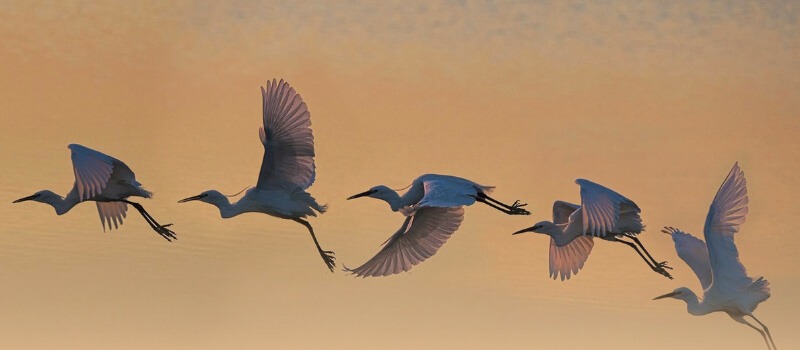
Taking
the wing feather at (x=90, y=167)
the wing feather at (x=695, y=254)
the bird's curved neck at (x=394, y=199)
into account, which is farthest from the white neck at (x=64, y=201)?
the wing feather at (x=695, y=254)

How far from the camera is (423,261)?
29.8m

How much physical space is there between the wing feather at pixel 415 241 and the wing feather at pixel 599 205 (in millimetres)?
2332

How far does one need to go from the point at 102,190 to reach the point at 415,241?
16.3 ft

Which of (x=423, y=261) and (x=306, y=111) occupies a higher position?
(x=306, y=111)

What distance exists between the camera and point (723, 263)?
100 ft

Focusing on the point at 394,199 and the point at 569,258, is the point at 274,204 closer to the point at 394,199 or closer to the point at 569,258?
the point at 394,199

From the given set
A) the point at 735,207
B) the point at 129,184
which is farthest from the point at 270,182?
the point at 735,207

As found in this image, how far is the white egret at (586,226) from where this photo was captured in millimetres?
28219

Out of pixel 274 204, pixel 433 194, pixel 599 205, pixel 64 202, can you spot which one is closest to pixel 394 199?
Answer: pixel 274 204

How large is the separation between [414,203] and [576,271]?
371 centimetres

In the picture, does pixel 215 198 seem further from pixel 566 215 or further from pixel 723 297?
pixel 723 297

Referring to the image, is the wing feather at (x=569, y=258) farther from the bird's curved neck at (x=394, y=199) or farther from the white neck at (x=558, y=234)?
the bird's curved neck at (x=394, y=199)

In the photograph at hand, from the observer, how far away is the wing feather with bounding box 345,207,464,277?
29.8 meters

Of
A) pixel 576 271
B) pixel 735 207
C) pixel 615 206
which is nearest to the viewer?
pixel 615 206
